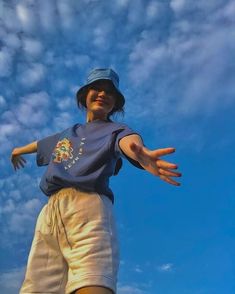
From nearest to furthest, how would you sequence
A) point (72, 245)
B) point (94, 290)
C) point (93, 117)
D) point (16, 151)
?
point (94, 290) → point (72, 245) → point (93, 117) → point (16, 151)

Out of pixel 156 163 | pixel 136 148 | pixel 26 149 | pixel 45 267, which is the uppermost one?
pixel 26 149

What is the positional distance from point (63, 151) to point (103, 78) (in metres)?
0.65

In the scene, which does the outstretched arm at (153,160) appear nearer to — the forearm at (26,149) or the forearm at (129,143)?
the forearm at (129,143)

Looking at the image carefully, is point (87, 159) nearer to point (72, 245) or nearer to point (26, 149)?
point (72, 245)

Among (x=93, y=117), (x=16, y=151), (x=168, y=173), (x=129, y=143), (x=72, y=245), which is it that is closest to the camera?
(x=168, y=173)

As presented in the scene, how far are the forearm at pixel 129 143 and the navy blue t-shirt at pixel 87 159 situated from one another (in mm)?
54

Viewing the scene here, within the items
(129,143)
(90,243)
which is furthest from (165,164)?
(90,243)

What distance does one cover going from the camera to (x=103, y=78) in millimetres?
3604

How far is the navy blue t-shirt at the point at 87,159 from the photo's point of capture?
3.18 m

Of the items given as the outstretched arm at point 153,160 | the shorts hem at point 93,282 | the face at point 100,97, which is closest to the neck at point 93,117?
the face at point 100,97

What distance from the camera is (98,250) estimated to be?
2.90m

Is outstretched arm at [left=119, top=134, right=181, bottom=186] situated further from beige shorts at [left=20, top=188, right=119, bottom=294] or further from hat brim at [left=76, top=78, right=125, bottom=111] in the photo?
hat brim at [left=76, top=78, right=125, bottom=111]

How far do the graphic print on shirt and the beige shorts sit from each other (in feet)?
0.96

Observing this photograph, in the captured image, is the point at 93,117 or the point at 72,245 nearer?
the point at 72,245
